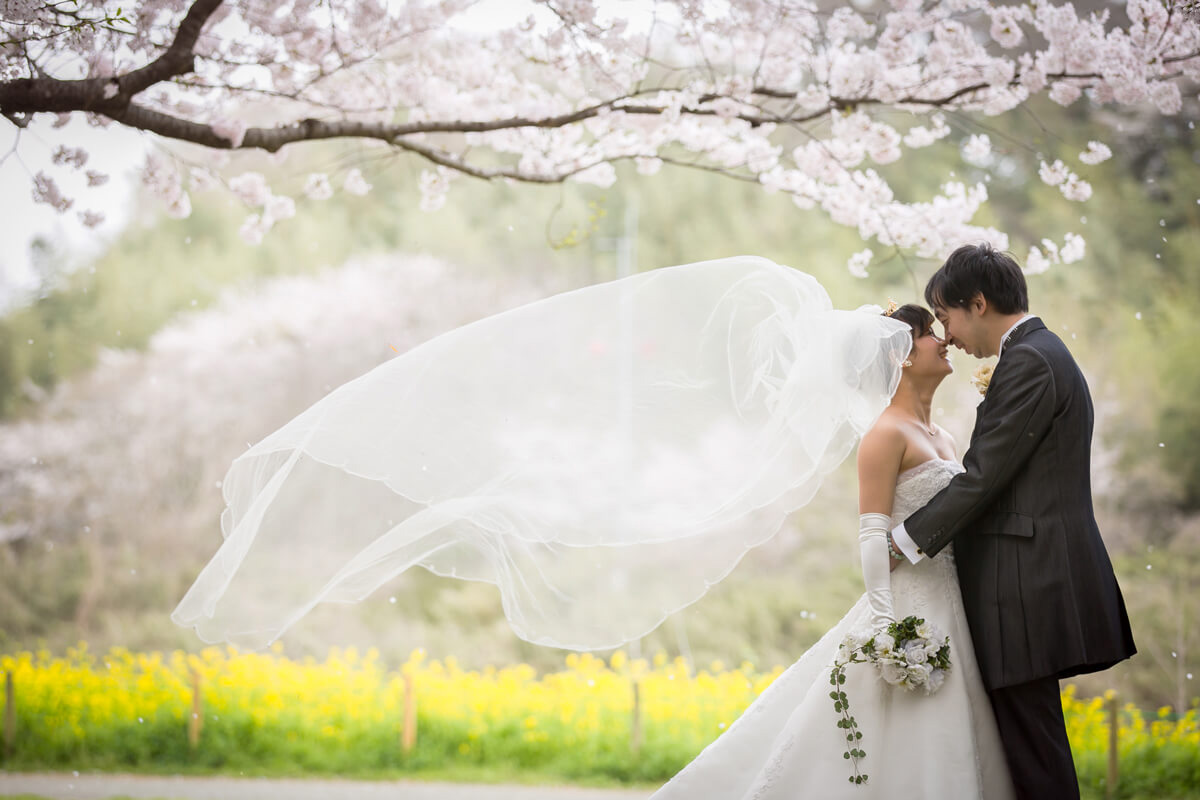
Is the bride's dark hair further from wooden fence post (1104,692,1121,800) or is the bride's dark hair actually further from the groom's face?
wooden fence post (1104,692,1121,800)

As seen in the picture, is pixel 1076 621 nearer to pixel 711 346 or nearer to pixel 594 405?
pixel 711 346

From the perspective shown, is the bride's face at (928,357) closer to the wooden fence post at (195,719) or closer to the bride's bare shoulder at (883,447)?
the bride's bare shoulder at (883,447)

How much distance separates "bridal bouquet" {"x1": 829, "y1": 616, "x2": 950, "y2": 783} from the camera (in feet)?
6.71

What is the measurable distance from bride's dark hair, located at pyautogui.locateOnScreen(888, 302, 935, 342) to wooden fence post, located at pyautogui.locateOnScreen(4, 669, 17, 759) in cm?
435

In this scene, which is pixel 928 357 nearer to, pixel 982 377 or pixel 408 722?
pixel 982 377

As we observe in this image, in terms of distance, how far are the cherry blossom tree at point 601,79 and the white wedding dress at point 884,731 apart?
1.86 meters

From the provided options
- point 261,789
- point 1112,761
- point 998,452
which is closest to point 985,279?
point 998,452

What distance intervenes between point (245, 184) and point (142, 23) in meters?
0.95

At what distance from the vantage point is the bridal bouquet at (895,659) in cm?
204

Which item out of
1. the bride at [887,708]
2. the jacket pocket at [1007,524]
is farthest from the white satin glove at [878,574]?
the jacket pocket at [1007,524]

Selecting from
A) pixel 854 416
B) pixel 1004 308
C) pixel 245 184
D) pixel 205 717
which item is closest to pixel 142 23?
pixel 245 184

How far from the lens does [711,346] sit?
8.73 ft

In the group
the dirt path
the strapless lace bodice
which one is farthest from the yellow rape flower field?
the strapless lace bodice

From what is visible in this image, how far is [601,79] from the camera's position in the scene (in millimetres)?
3852
